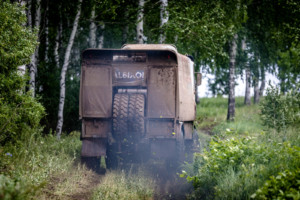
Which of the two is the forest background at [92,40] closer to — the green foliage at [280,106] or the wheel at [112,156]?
the wheel at [112,156]

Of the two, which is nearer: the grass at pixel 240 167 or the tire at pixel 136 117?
the grass at pixel 240 167

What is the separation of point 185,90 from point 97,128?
2400mm

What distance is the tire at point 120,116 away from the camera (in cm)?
717

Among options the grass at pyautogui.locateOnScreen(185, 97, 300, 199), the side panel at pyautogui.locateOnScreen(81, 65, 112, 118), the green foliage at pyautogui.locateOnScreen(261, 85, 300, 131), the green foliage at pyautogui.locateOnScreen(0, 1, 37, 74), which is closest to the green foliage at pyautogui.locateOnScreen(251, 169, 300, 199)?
the grass at pyautogui.locateOnScreen(185, 97, 300, 199)

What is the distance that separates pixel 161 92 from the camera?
310 inches

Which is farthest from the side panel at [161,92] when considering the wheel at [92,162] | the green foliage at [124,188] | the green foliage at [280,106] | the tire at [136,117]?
the green foliage at [280,106]

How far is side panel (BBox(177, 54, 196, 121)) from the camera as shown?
319 inches

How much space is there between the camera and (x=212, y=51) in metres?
14.9

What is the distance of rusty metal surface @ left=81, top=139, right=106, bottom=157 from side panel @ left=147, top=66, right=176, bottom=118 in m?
1.31

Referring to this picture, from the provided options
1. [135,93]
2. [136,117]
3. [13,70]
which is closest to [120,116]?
[136,117]

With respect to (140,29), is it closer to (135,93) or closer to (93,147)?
(135,93)

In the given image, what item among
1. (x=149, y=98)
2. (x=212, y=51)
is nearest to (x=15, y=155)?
(x=149, y=98)

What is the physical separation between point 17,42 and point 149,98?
3165 millimetres

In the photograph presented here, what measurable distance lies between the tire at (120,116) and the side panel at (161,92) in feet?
2.54
